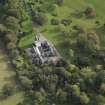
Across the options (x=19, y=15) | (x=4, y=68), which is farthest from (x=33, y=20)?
(x=4, y=68)

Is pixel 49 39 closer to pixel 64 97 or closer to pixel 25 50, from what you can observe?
pixel 25 50

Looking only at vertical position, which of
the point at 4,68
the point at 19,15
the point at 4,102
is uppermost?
the point at 19,15

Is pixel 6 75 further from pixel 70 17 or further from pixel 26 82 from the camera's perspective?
pixel 70 17

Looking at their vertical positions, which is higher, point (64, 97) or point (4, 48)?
point (4, 48)

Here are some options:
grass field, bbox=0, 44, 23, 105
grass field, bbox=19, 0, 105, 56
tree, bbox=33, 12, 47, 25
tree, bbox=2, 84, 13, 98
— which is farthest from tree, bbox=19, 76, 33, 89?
tree, bbox=33, 12, 47, 25

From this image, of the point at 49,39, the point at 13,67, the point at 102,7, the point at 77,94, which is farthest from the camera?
the point at 102,7

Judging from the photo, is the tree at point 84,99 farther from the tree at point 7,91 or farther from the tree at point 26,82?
the tree at point 7,91

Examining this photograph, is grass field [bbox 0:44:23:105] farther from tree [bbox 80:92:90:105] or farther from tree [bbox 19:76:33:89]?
tree [bbox 80:92:90:105]

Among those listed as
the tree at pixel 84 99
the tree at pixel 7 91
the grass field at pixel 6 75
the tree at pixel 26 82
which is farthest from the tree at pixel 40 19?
the tree at pixel 84 99

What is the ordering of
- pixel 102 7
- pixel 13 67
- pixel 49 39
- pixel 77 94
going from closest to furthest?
pixel 77 94, pixel 13 67, pixel 49 39, pixel 102 7
